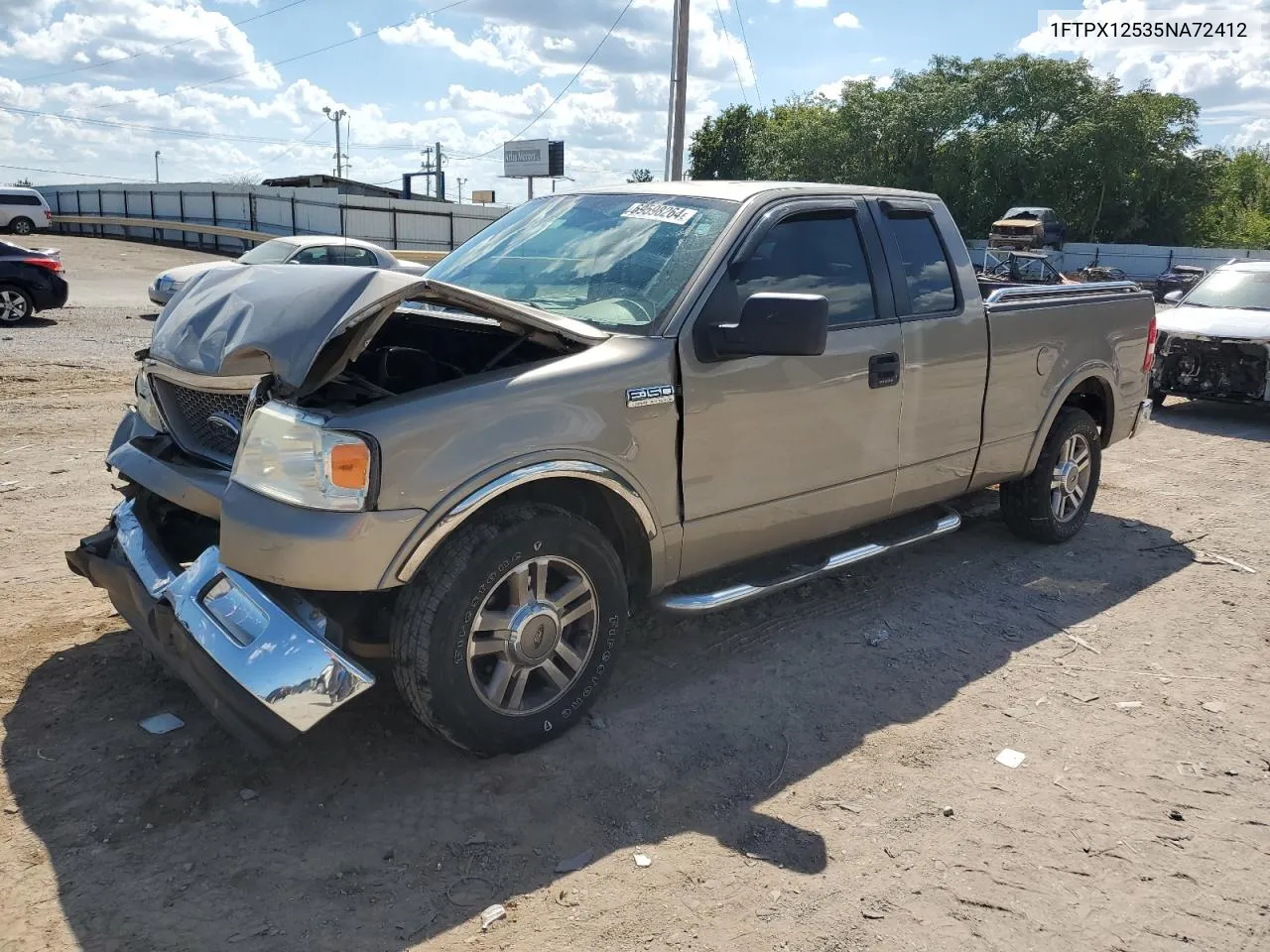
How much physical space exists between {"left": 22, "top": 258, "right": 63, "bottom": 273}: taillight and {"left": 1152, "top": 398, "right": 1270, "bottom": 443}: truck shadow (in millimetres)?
14875

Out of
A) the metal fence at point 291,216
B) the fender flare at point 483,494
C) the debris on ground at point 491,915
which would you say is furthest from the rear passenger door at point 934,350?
the metal fence at point 291,216

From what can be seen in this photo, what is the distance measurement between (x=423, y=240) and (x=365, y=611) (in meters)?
38.6

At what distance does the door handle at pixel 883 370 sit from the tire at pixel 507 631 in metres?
1.55

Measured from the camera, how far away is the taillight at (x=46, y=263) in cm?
1484

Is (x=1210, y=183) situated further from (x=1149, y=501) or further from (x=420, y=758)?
(x=420, y=758)

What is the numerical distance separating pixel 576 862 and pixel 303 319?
1.87 m

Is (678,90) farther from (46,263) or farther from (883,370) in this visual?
(883,370)

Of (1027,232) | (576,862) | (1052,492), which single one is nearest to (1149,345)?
(1052,492)

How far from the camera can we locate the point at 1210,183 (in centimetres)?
4075

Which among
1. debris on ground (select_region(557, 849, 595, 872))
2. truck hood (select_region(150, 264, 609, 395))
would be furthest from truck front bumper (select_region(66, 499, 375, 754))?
debris on ground (select_region(557, 849, 595, 872))

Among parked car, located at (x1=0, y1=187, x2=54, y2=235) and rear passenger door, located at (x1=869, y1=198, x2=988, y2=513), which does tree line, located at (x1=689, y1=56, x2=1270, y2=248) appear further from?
→ rear passenger door, located at (x1=869, y1=198, x2=988, y2=513)

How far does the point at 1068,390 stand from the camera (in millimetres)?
5879

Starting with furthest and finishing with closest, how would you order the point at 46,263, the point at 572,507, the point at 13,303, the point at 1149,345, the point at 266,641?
the point at 46,263 < the point at 13,303 < the point at 1149,345 < the point at 572,507 < the point at 266,641

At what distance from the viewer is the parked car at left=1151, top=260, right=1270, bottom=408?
1059 cm
